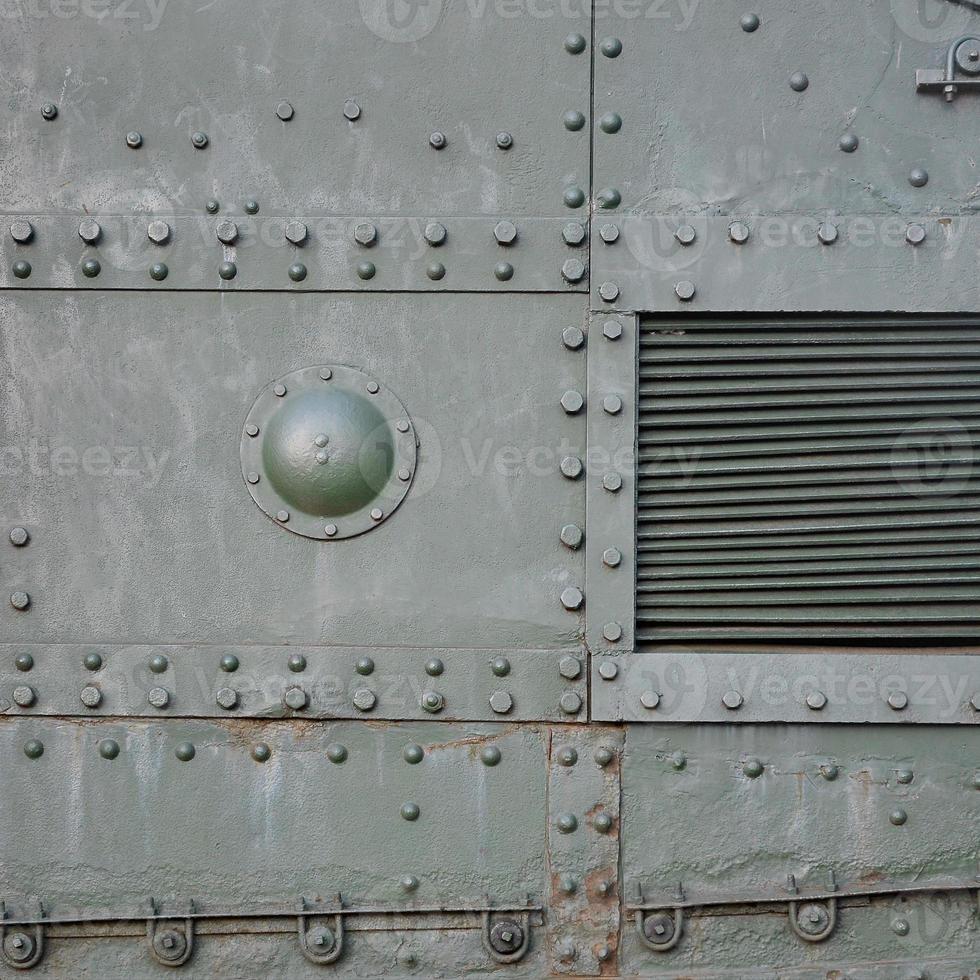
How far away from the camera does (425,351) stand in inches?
85.7

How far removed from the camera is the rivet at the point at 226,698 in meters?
2.14

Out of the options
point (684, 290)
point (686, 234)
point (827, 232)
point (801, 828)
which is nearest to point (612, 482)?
point (684, 290)

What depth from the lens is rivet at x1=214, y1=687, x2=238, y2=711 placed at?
2.14 meters

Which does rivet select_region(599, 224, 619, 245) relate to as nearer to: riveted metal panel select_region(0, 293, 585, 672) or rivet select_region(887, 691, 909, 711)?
riveted metal panel select_region(0, 293, 585, 672)

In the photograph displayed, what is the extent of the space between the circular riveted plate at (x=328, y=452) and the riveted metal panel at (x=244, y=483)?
0.09 ft

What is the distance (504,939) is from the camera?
214 cm

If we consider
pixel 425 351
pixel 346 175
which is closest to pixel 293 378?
pixel 425 351

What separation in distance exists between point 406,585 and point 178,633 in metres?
0.49

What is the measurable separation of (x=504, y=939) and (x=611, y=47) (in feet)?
6.11

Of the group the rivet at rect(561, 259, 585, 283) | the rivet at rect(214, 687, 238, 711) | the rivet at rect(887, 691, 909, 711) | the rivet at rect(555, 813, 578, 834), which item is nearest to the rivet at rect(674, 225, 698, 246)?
the rivet at rect(561, 259, 585, 283)

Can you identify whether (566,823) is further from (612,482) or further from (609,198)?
(609,198)

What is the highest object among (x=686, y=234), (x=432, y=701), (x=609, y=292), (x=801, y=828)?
(x=686, y=234)

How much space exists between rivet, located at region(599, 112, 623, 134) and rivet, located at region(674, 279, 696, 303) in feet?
1.14

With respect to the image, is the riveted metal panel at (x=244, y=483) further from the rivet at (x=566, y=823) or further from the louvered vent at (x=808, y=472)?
the rivet at (x=566, y=823)
